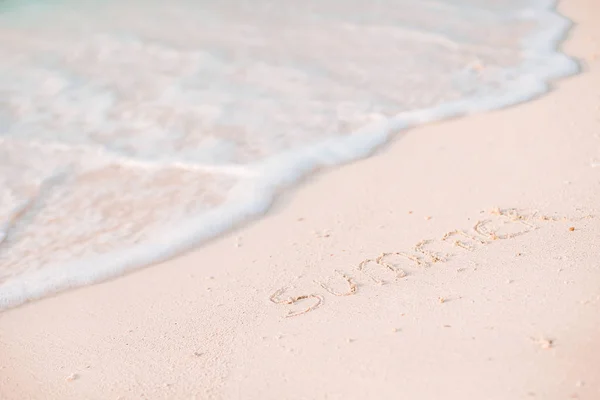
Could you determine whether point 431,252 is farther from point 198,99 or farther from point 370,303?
point 198,99

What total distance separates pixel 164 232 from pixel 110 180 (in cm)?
60

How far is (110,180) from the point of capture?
3391 mm

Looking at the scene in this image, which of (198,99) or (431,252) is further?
(198,99)

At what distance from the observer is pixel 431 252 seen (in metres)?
2.53

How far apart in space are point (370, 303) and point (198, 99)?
2.32 metres

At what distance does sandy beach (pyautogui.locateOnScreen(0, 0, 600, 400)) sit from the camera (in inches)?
76.1

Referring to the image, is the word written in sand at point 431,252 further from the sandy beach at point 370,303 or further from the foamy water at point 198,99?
the foamy water at point 198,99

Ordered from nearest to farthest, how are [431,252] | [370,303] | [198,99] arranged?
[370,303]
[431,252]
[198,99]

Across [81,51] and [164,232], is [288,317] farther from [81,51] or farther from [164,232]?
[81,51]

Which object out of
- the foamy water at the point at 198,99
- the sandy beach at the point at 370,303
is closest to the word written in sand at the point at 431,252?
the sandy beach at the point at 370,303

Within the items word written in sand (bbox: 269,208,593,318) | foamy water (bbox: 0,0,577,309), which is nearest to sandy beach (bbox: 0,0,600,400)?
word written in sand (bbox: 269,208,593,318)

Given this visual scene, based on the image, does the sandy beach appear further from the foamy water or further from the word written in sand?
the foamy water

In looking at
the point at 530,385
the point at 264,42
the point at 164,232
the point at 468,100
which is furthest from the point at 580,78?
the point at 530,385

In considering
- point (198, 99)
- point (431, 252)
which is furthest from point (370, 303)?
point (198, 99)
